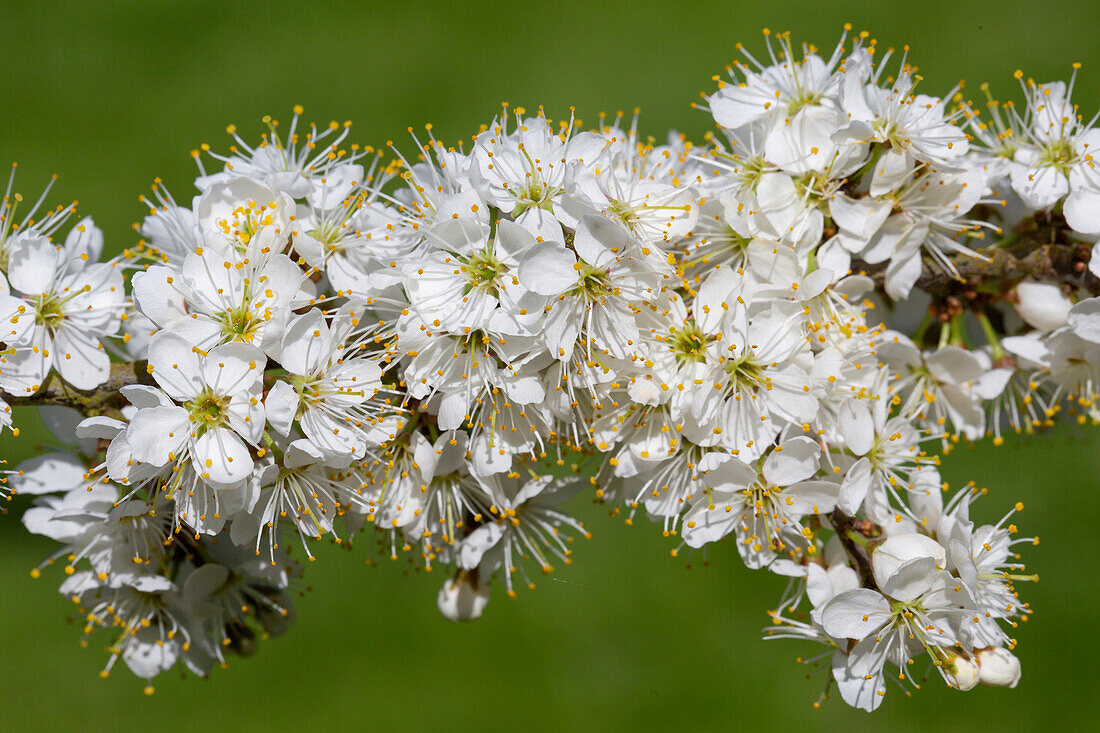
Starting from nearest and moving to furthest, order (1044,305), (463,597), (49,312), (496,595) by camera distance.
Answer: (49,312), (1044,305), (463,597), (496,595)

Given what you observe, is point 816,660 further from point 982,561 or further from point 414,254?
point 414,254

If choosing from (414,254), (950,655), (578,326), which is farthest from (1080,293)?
(414,254)

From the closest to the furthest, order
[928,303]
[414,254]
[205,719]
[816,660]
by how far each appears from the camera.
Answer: [414,254], [816,660], [928,303], [205,719]

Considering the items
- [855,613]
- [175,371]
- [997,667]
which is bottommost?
[997,667]

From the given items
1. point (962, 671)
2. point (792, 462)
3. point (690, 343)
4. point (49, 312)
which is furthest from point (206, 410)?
point (962, 671)

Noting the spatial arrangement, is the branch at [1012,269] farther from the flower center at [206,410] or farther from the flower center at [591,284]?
the flower center at [206,410]

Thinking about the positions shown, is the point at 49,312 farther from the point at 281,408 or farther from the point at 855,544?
the point at 855,544

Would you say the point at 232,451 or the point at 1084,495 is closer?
the point at 232,451
